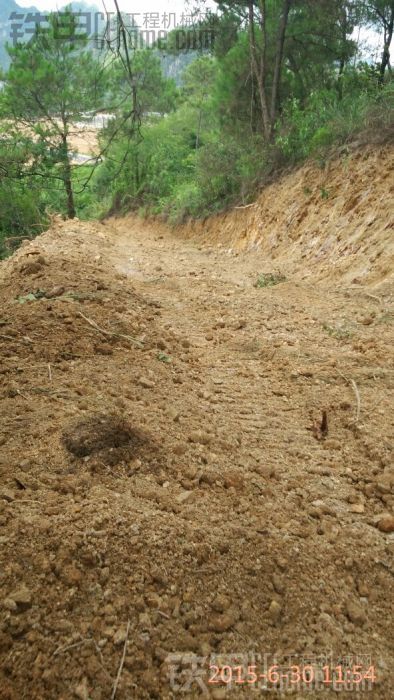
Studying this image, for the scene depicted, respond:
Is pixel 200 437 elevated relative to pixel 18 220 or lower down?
elevated

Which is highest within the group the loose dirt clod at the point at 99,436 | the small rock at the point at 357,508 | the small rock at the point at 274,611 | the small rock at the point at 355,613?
the loose dirt clod at the point at 99,436

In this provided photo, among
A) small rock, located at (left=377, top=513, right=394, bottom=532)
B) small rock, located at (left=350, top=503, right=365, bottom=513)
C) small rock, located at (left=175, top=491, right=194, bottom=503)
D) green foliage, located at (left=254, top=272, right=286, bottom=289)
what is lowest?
green foliage, located at (left=254, top=272, right=286, bottom=289)

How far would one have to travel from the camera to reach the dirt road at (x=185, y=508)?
1218 millimetres

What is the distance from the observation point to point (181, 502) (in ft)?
5.86

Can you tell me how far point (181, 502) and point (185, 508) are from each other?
0.04 meters

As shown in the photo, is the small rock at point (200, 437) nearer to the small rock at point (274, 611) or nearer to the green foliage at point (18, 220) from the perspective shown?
the small rock at point (274, 611)

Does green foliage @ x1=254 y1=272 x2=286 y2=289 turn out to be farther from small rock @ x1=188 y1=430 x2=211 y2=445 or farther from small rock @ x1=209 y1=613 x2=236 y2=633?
small rock @ x1=209 y1=613 x2=236 y2=633

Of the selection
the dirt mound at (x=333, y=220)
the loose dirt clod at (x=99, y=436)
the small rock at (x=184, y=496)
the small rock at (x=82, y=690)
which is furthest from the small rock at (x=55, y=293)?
the dirt mound at (x=333, y=220)

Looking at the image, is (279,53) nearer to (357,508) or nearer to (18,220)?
(18,220)

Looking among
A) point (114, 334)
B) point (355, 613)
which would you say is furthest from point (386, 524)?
point (114, 334)

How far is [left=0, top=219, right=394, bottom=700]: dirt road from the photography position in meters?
1.22

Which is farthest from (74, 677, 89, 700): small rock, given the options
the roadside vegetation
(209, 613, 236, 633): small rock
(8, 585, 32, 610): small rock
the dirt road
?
the roadside vegetation

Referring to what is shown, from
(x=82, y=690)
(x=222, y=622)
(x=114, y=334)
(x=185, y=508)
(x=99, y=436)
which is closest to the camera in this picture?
(x=82, y=690)

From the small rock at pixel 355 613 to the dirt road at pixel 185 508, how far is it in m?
0.01
